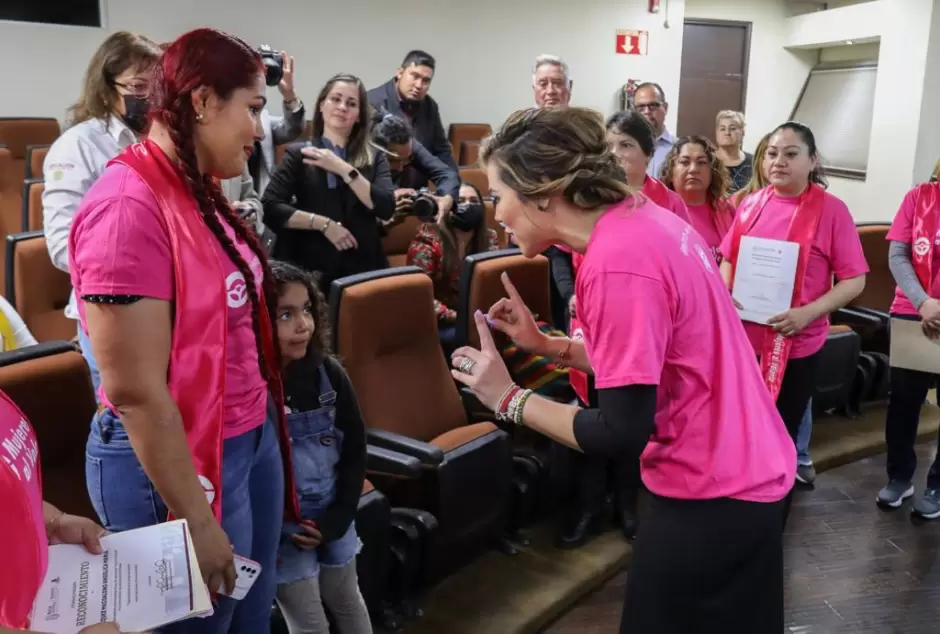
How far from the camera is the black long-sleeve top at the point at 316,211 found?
2486 mm

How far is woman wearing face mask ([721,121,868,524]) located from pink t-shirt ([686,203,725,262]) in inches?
13.1

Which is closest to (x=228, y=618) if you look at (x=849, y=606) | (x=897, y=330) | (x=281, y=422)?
(x=281, y=422)

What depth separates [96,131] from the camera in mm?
1851

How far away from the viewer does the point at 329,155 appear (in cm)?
246

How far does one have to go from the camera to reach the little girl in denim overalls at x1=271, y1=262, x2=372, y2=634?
1571mm

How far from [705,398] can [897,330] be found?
6.77 ft

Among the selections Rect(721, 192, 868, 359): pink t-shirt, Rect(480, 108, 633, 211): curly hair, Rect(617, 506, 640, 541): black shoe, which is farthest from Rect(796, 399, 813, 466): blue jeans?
Rect(480, 108, 633, 211): curly hair

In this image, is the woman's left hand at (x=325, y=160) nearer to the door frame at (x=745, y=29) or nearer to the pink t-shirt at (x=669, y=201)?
the pink t-shirt at (x=669, y=201)

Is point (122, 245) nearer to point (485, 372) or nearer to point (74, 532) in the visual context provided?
point (74, 532)

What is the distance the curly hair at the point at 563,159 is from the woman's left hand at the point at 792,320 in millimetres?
1471

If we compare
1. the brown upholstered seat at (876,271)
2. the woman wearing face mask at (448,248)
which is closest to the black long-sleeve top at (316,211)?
the woman wearing face mask at (448,248)

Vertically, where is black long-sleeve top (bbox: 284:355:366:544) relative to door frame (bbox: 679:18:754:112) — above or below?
below

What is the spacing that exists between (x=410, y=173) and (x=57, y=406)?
1895 mm

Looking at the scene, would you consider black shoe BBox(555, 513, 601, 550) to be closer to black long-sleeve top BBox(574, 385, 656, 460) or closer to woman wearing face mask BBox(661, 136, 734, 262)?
woman wearing face mask BBox(661, 136, 734, 262)
